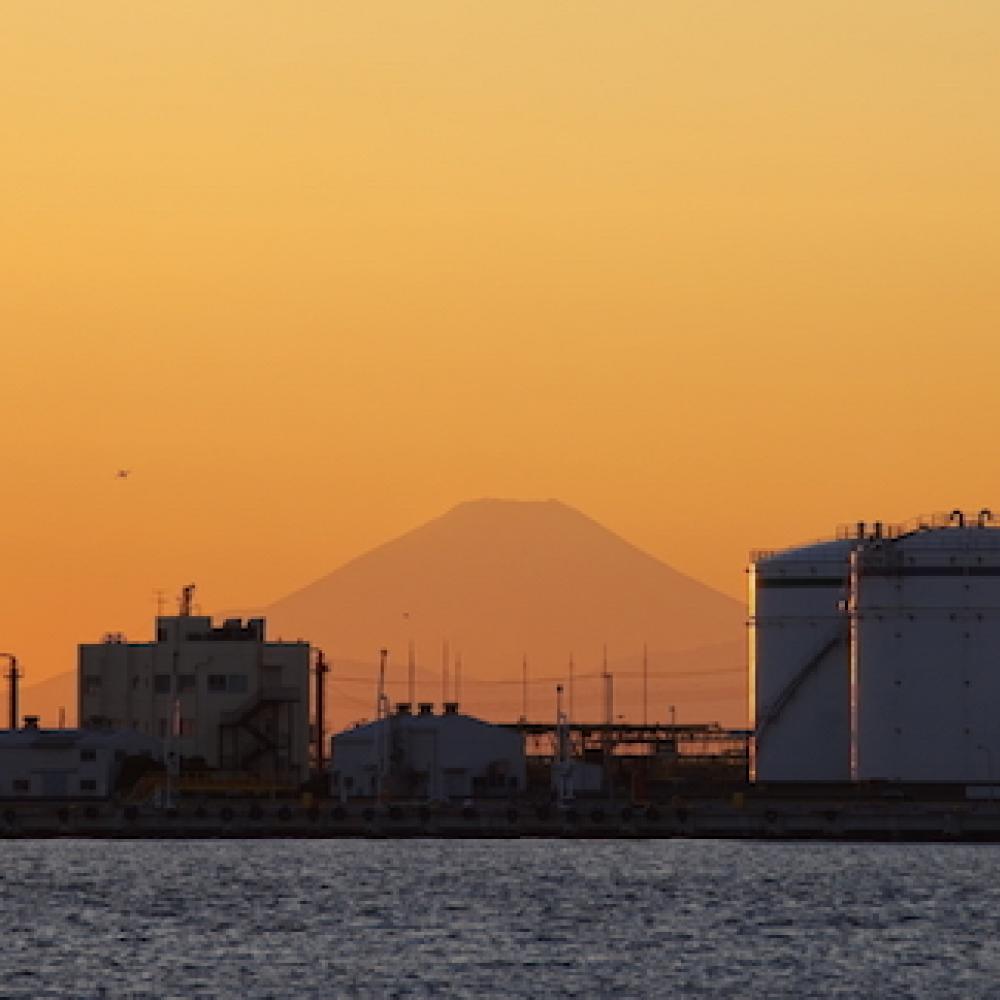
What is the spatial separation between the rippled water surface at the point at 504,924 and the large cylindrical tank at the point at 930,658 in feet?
33.4

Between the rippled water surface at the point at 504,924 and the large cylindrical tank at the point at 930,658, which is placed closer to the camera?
the rippled water surface at the point at 504,924

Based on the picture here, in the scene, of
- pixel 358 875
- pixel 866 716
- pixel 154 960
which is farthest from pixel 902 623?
pixel 154 960

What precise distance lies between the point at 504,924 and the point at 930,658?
62640mm

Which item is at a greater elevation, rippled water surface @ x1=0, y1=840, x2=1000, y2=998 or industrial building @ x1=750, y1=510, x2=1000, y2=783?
industrial building @ x1=750, y1=510, x2=1000, y2=783

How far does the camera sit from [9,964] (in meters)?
121

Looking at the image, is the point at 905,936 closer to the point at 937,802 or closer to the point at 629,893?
the point at 629,893

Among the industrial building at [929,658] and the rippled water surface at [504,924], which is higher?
the industrial building at [929,658]

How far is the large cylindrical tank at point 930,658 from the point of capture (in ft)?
636

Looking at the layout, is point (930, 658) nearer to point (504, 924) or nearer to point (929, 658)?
point (929, 658)

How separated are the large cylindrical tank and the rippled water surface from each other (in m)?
10.2

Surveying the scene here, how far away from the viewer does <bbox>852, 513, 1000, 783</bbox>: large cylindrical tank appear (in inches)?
7628

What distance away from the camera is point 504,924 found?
442 ft

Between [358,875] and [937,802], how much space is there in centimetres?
3989

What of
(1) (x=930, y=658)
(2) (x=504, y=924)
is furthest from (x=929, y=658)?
(2) (x=504, y=924)
